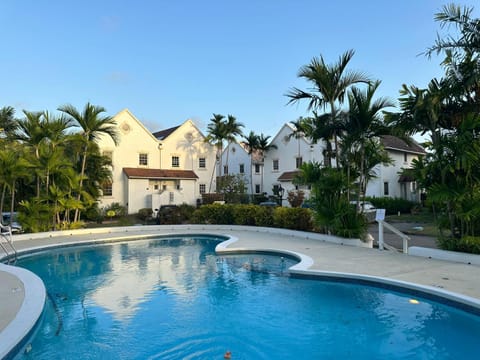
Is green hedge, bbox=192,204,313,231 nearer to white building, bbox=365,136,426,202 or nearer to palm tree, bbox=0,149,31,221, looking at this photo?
palm tree, bbox=0,149,31,221

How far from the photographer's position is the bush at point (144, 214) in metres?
25.9

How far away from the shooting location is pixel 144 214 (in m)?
26.4

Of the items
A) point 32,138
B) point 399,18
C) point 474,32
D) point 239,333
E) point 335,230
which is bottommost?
point 239,333

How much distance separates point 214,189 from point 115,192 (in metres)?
10.0

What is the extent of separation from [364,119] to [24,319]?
10.2 meters

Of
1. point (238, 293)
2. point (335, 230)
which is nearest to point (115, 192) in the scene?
point (335, 230)

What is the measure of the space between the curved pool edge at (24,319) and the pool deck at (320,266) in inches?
0.5

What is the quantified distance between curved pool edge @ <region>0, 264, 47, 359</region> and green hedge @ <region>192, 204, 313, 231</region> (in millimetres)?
9938

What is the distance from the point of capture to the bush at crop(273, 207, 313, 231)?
14.8 meters

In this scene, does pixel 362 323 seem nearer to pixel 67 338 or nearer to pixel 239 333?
pixel 239 333

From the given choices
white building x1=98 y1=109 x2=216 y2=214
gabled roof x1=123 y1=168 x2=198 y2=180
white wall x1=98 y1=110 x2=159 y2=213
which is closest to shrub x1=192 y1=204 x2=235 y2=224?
white building x1=98 y1=109 x2=216 y2=214

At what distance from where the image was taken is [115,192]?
28453mm

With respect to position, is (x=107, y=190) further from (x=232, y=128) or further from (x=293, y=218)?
(x=293, y=218)

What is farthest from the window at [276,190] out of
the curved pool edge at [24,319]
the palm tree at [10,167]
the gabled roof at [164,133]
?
the curved pool edge at [24,319]
